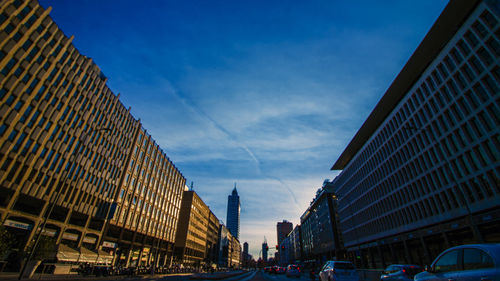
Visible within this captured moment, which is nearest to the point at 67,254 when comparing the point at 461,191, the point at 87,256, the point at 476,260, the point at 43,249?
the point at 87,256

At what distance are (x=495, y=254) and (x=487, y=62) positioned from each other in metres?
36.6

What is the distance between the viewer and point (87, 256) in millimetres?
35531

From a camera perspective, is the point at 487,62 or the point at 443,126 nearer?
the point at 487,62

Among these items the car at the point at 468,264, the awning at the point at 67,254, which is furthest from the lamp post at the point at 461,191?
the awning at the point at 67,254

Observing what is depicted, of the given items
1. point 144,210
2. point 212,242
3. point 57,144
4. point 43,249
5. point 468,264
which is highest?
point 57,144

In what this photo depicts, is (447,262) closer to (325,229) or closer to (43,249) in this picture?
(43,249)

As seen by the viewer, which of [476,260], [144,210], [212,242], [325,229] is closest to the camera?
[476,260]

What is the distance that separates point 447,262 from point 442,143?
38390mm

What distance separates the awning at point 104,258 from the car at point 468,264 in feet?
151

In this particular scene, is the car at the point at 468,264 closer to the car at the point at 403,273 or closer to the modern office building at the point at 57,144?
the car at the point at 403,273

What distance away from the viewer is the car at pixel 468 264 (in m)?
4.68

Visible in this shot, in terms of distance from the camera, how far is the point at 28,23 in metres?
30.3

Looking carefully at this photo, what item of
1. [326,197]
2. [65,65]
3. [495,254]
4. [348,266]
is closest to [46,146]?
[65,65]

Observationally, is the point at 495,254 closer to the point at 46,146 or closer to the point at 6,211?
the point at 6,211
